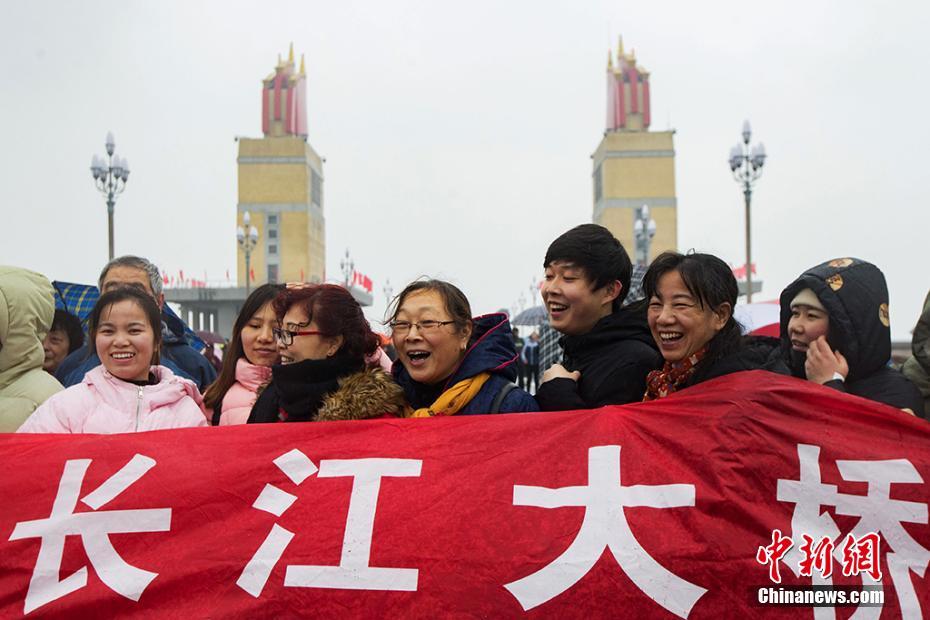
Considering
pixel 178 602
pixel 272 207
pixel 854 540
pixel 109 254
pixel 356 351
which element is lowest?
pixel 178 602

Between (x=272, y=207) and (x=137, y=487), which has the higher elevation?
(x=272, y=207)

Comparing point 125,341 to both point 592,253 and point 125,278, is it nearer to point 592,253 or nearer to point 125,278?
point 125,278

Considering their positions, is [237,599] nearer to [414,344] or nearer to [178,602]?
[178,602]

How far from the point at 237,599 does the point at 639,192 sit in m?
62.2

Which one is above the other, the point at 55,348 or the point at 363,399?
the point at 55,348

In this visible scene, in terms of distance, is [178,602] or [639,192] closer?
[178,602]

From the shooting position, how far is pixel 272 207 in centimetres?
6494

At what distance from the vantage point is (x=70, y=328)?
4.45 meters

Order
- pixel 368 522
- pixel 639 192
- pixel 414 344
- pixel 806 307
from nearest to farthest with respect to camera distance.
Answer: pixel 368 522
pixel 414 344
pixel 806 307
pixel 639 192

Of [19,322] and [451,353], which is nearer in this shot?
[451,353]

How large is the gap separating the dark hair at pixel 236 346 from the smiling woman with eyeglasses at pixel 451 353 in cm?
100

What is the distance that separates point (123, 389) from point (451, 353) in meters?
1.25

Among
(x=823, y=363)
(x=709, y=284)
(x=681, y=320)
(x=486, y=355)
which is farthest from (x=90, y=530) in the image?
(x=823, y=363)

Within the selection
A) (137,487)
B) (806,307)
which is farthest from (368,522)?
(806,307)
